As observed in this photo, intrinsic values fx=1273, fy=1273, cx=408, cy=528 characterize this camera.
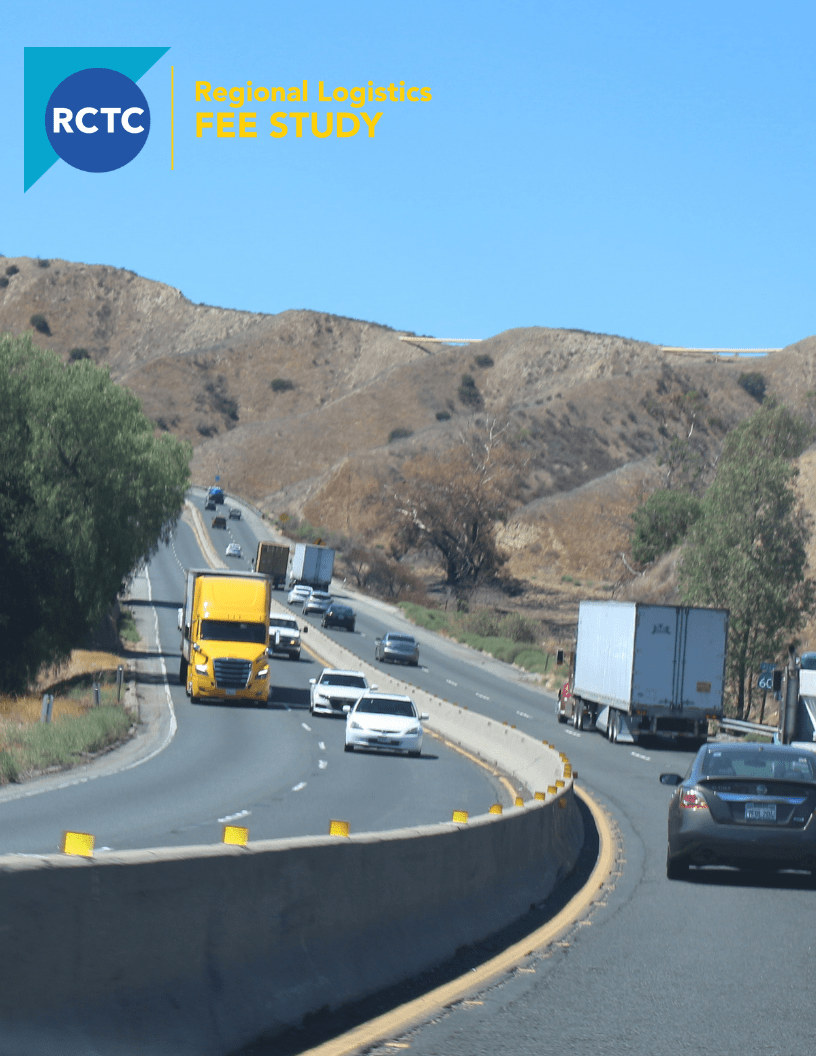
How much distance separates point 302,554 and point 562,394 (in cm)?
7636

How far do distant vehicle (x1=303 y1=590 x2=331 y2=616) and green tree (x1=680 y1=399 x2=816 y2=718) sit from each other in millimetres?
28699

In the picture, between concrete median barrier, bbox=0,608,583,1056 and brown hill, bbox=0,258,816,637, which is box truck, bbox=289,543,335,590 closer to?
brown hill, bbox=0,258,816,637

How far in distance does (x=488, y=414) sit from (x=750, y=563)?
84.6 meters

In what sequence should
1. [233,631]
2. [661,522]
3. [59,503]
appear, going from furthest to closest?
[661,522], [59,503], [233,631]

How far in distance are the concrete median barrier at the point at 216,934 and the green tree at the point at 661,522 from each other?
80.4m

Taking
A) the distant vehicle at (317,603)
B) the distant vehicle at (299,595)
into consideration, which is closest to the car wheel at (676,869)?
the distant vehicle at (317,603)

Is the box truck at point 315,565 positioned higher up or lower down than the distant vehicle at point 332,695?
higher up

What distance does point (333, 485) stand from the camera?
Answer: 441ft

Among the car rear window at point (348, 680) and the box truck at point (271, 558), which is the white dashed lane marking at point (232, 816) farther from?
the box truck at point (271, 558)

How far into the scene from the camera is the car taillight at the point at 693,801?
12.3 meters

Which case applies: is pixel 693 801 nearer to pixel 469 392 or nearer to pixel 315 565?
pixel 315 565

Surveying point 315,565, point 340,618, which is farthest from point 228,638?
point 315,565

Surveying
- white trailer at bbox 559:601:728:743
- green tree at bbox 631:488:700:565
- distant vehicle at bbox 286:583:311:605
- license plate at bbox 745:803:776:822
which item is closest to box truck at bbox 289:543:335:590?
distant vehicle at bbox 286:583:311:605

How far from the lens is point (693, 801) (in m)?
12.4
